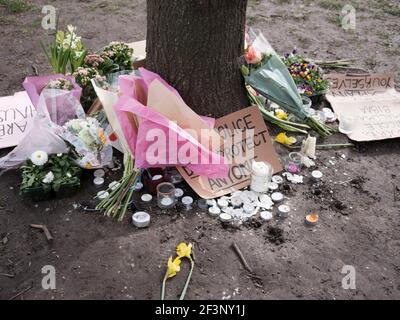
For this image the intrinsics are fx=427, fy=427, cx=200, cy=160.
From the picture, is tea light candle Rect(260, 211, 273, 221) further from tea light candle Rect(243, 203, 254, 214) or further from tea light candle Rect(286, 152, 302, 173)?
tea light candle Rect(286, 152, 302, 173)

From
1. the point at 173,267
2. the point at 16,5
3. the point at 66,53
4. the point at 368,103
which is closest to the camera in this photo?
the point at 173,267

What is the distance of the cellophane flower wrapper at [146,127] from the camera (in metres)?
2.56

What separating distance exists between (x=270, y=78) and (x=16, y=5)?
3512mm

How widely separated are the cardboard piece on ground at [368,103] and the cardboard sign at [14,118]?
2424 millimetres

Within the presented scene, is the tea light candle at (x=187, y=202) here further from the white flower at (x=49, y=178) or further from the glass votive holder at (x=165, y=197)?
the white flower at (x=49, y=178)

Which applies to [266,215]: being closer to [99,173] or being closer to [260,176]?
[260,176]

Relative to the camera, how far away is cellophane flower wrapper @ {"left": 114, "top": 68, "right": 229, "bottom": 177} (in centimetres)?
256

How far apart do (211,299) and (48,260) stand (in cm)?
89

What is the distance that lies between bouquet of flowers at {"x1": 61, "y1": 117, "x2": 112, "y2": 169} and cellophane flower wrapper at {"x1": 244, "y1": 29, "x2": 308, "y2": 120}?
1.10 meters

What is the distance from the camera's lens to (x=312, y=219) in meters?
2.53

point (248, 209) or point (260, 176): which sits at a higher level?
point (260, 176)

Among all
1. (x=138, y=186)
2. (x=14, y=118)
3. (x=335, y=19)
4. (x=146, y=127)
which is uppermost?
(x=335, y=19)

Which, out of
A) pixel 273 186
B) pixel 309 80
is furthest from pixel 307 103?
pixel 273 186
